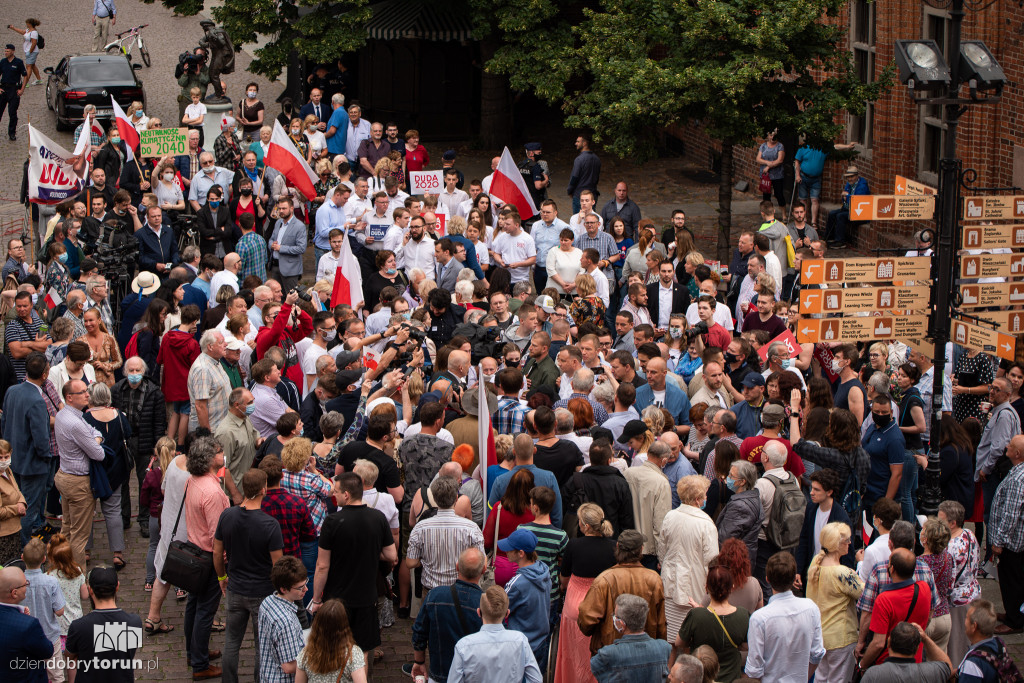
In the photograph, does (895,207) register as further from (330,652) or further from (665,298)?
(330,652)

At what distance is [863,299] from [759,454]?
1.49m

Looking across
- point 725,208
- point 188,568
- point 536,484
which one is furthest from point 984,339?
point 725,208

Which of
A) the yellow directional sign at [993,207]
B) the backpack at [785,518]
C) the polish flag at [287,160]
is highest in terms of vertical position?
the polish flag at [287,160]

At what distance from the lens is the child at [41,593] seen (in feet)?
26.2

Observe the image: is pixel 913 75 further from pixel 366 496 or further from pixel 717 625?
pixel 366 496

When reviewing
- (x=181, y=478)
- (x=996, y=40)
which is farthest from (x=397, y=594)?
(x=996, y=40)

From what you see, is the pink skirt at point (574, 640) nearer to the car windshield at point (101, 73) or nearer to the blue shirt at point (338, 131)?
the blue shirt at point (338, 131)

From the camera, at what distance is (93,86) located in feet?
81.9

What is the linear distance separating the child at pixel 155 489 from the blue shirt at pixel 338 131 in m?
11.5

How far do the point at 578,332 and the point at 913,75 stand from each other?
416cm

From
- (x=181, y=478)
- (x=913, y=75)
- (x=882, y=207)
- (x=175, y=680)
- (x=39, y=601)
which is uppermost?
(x=913, y=75)

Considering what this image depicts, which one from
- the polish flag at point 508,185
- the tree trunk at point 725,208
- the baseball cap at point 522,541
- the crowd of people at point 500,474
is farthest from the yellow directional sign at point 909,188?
the tree trunk at point 725,208

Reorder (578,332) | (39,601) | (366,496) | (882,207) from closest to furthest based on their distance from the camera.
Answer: (39,601) < (366,496) < (882,207) < (578,332)

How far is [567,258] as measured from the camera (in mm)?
14219
